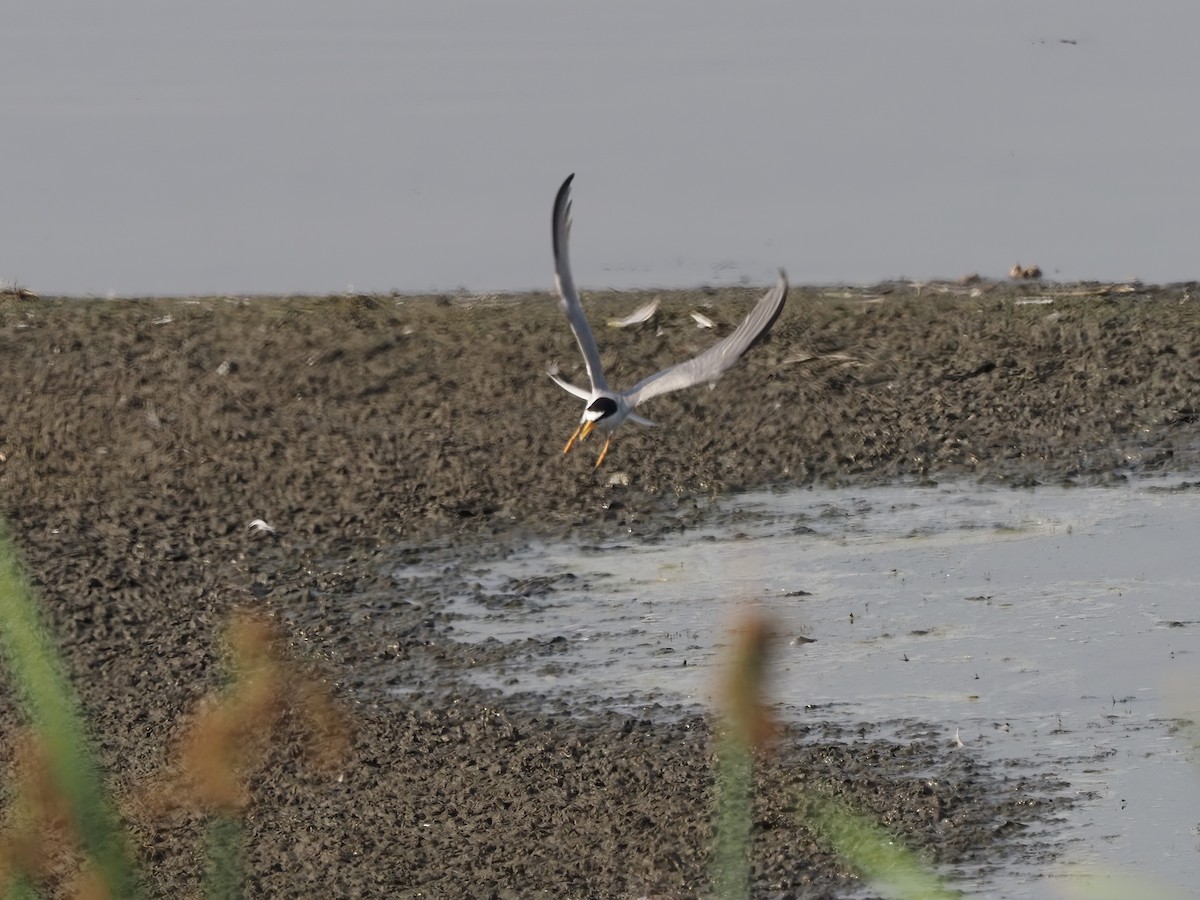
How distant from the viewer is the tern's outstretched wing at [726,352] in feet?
19.4

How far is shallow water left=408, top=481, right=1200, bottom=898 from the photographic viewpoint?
19.6 feet

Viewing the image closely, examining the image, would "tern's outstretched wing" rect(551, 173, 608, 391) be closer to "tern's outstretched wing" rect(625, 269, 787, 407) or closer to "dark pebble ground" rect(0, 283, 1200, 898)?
"tern's outstretched wing" rect(625, 269, 787, 407)

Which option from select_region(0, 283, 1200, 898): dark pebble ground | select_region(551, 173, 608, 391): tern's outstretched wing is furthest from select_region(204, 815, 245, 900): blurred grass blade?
select_region(551, 173, 608, 391): tern's outstretched wing

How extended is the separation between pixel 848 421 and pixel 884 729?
10.7ft

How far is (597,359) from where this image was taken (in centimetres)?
727

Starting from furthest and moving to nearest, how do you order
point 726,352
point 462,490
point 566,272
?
1. point 462,490
2. point 566,272
3. point 726,352

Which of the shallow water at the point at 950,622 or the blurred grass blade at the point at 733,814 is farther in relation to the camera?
the shallow water at the point at 950,622

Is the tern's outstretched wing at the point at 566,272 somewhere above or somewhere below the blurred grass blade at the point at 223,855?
above

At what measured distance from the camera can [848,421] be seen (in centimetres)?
945

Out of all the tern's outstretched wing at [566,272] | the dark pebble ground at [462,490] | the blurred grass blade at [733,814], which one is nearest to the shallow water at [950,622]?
the dark pebble ground at [462,490]

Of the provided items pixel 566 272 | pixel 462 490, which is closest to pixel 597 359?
pixel 566 272

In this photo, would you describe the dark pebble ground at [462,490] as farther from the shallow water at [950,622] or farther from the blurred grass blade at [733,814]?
the blurred grass blade at [733,814]

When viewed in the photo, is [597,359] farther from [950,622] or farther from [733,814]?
[733,814]

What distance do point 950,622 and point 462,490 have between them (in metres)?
2.43
